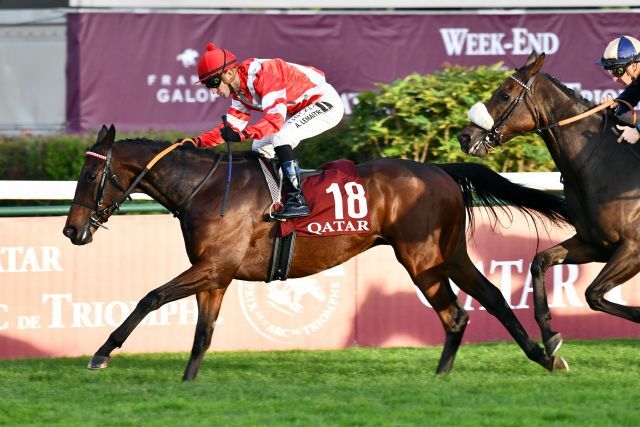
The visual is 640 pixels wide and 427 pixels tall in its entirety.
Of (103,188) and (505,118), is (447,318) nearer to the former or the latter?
(505,118)

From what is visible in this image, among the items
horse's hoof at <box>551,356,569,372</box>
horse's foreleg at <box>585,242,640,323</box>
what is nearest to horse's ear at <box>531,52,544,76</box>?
horse's foreleg at <box>585,242,640,323</box>

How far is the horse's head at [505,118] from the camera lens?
655cm

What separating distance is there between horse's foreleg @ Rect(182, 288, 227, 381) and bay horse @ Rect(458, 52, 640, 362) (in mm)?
1625

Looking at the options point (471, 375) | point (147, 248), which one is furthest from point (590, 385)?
point (147, 248)

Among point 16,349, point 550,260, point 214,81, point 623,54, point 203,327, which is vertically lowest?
point 16,349

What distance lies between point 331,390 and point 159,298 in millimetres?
1038

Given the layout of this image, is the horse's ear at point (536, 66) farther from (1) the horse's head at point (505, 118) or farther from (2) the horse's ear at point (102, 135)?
(2) the horse's ear at point (102, 135)

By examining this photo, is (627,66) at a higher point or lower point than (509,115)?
higher

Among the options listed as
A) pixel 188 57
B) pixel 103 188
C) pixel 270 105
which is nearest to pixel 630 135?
pixel 270 105

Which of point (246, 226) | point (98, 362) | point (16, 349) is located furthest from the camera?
point (16, 349)

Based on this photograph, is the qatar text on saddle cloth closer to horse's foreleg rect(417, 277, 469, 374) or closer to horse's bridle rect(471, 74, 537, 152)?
horse's foreleg rect(417, 277, 469, 374)

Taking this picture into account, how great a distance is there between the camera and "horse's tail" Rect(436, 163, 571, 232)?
689 cm

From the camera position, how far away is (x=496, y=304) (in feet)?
22.1

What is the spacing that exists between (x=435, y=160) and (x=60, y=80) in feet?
19.0
